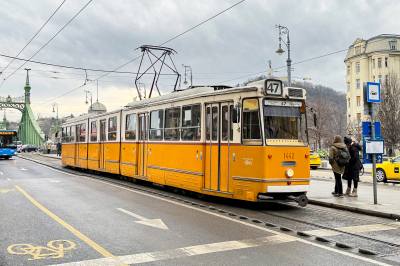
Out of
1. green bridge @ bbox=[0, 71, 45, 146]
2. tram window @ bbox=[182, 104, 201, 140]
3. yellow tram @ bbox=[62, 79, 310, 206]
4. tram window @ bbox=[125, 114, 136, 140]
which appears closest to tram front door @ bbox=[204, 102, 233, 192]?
yellow tram @ bbox=[62, 79, 310, 206]

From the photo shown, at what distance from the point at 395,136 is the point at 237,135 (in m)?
34.8

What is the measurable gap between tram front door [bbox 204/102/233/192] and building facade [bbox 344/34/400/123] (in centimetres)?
5043

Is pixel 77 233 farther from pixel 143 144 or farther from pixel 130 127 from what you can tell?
pixel 130 127

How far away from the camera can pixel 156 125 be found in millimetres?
13867

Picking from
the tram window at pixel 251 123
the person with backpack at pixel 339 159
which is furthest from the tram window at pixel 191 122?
the person with backpack at pixel 339 159

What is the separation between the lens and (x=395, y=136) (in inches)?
1559

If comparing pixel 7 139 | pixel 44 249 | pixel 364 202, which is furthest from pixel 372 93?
pixel 7 139

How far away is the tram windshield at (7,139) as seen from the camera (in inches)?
1575

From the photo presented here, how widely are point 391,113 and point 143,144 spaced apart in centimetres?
3242

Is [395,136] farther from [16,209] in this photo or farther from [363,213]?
[16,209]

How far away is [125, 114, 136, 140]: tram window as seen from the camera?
15680mm

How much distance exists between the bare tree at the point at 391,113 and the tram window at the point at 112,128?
30588 mm

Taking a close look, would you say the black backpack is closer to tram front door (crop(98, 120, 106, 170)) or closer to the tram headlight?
the tram headlight

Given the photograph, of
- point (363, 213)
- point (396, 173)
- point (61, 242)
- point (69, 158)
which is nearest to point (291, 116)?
point (363, 213)
